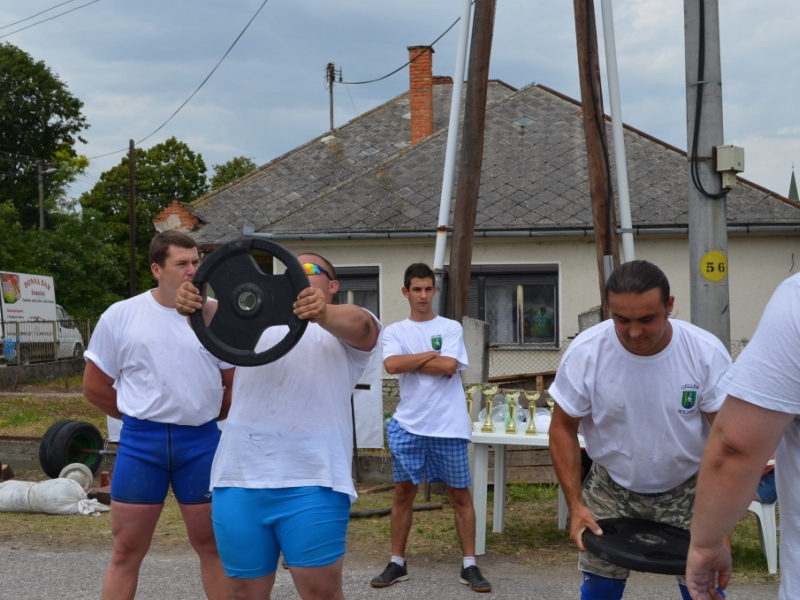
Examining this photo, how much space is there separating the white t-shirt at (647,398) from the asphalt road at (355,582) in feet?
7.57

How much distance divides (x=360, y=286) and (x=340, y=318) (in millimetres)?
13461

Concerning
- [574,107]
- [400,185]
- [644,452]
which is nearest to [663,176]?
[574,107]

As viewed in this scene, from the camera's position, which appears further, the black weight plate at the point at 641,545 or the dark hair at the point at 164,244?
the dark hair at the point at 164,244

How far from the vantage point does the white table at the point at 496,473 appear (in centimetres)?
679

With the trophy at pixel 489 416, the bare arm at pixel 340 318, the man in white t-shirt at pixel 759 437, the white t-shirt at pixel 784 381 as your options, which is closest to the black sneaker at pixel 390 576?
the trophy at pixel 489 416

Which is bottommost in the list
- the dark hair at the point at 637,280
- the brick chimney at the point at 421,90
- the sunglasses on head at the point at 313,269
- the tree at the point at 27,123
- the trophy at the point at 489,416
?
the trophy at the point at 489,416

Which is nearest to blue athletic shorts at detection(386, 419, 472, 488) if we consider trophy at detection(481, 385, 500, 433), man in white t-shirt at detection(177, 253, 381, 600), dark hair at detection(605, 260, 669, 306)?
trophy at detection(481, 385, 500, 433)

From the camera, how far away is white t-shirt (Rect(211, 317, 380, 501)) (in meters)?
3.46

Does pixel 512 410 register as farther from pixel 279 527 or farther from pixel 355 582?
pixel 279 527

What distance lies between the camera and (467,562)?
19.9 ft

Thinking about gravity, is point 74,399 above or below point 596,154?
below

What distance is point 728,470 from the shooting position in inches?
83.7

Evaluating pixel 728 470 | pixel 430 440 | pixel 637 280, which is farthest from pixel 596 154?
pixel 728 470

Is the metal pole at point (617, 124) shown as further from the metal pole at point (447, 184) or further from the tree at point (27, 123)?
the tree at point (27, 123)
